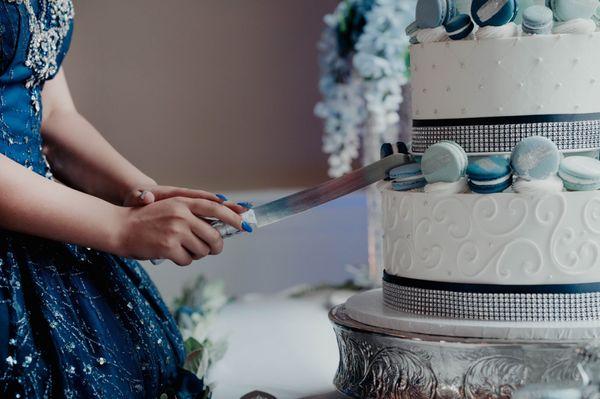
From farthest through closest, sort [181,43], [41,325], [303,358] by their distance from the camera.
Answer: [181,43]
[303,358]
[41,325]

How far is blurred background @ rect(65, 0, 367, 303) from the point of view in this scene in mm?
4086

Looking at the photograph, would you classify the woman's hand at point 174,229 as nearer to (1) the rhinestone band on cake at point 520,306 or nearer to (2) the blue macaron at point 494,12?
(1) the rhinestone band on cake at point 520,306

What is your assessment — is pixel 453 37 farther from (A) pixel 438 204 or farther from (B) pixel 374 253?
(B) pixel 374 253

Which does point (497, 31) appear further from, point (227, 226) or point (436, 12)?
point (227, 226)

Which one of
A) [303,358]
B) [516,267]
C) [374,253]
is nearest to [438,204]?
[516,267]

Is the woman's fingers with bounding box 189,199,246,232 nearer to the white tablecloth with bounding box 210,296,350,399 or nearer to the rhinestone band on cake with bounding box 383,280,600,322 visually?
the rhinestone band on cake with bounding box 383,280,600,322

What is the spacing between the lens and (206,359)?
185cm

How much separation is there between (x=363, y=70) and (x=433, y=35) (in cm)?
142

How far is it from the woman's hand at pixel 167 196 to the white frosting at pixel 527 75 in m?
0.36

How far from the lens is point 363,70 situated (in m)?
2.90

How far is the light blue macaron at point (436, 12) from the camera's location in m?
1.46

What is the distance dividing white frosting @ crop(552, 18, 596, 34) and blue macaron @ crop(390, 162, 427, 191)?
28cm

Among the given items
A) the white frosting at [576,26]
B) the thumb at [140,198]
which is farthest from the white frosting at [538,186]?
the thumb at [140,198]

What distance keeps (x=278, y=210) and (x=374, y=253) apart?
1.68m
